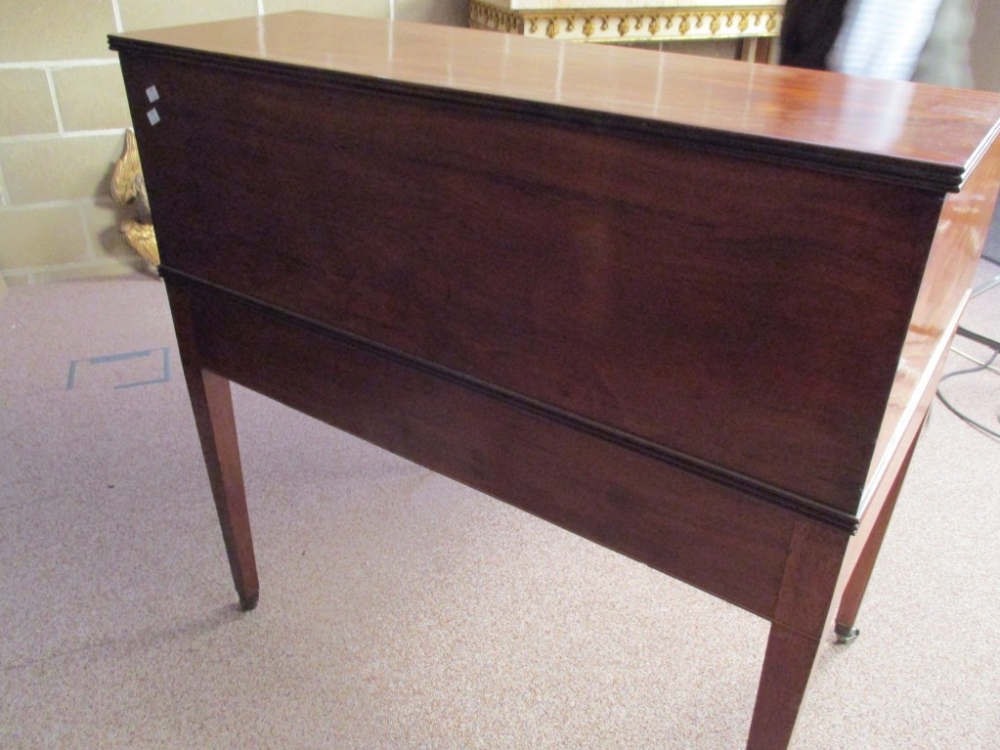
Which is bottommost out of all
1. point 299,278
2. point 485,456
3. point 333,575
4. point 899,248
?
point 333,575

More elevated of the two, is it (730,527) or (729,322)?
(729,322)

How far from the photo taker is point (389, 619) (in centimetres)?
150

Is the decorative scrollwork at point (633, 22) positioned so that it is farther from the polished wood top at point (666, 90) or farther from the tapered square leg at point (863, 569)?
the tapered square leg at point (863, 569)

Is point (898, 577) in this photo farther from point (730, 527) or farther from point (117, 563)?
point (117, 563)

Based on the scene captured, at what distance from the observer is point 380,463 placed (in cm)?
193

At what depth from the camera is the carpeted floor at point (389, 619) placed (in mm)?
1311

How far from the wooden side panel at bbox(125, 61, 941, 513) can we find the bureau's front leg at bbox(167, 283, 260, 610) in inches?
9.4

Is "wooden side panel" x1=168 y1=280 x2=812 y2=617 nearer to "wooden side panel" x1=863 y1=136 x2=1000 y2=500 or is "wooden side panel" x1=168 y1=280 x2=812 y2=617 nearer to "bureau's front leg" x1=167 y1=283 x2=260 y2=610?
"bureau's front leg" x1=167 y1=283 x2=260 y2=610

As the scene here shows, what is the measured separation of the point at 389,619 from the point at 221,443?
45 cm

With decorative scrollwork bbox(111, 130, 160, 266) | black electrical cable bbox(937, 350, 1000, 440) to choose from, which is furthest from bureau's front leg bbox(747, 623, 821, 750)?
decorative scrollwork bbox(111, 130, 160, 266)

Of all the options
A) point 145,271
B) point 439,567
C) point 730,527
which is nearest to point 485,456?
point 730,527

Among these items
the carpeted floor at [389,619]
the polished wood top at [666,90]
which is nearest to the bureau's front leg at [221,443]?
the carpeted floor at [389,619]

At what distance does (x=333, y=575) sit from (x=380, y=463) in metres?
0.38

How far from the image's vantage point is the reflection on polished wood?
2.11 ft
